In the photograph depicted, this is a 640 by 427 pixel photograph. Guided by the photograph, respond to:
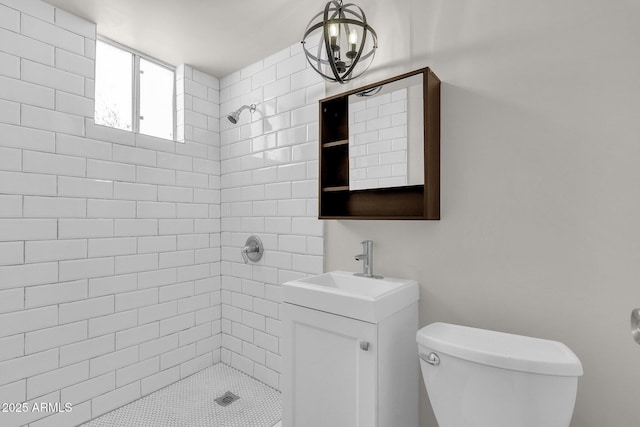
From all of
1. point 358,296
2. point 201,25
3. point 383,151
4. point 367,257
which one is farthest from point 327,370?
point 201,25

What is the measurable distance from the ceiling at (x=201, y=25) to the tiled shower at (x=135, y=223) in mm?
105

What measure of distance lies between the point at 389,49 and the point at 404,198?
76 centimetres

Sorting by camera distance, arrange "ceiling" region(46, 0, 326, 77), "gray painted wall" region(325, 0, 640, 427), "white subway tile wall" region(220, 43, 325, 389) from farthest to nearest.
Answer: "white subway tile wall" region(220, 43, 325, 389) → "ceiling" region(46, 0, 326, 77) → "gray painted wall" region(325, 0, 640, 427)

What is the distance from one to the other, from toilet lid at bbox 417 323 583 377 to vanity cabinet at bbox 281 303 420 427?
173 mm

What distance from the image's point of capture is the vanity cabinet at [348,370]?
1147 millimetres

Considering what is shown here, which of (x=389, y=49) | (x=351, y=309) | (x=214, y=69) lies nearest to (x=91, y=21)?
(x=214, y=69)

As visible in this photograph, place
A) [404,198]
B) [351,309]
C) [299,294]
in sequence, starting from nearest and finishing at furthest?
[351,309] < [299,294] < [404,198]

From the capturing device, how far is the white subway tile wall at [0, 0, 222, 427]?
1535 millimetres

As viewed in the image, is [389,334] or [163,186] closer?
[389,334]

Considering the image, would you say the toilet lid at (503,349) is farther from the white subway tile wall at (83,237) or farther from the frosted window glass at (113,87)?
the frosted window glass at (113,87)

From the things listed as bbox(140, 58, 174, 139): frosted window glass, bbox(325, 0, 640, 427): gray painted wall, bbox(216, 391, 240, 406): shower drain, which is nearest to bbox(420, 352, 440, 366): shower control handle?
bbox(325, 0, 640, 427): gray painted wall

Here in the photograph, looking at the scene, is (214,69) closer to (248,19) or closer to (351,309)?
(248,19)

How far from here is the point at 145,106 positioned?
7.22ft

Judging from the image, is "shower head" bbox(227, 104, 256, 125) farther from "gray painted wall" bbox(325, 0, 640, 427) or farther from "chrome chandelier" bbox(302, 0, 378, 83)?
"gray painted wall" bbox(325, 0, 640, 427)
